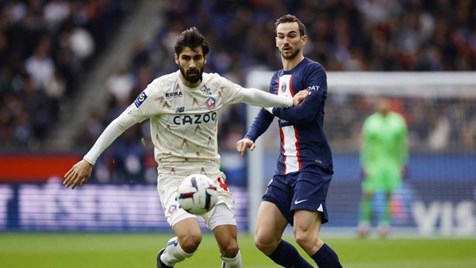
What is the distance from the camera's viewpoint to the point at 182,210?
905 cm

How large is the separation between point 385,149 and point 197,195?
8702 mm

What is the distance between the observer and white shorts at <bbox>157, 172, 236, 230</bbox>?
29.7ft

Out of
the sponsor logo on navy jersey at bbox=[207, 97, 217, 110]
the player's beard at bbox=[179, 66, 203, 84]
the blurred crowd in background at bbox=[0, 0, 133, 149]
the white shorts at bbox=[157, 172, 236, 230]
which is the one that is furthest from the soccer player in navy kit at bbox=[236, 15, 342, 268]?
the blurred crowd in background at bbox=[0, 0, 133, 149]

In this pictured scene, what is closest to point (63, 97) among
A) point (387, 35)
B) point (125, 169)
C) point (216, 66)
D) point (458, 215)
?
point (216, 66)

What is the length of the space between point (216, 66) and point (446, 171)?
19.7ft

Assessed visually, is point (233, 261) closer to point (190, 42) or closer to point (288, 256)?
point (288, 256)

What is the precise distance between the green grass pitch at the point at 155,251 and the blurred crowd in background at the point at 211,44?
373cm

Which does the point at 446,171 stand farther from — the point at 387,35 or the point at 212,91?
the point at 212,91

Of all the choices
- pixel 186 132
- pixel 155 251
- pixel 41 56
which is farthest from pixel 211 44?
pixel 186 132

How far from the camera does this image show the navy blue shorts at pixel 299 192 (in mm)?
8961

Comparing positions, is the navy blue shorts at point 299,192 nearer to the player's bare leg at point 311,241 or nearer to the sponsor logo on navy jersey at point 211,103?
the player's bare leg at point 311,241

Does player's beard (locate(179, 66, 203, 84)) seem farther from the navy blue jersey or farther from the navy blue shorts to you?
the navy blue shorts

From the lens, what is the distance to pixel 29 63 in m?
21.8

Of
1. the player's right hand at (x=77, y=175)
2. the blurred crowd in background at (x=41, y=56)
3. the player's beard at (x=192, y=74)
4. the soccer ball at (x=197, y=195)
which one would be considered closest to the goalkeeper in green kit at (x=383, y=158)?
the blurred crowd in background at (x=41, y=56)
